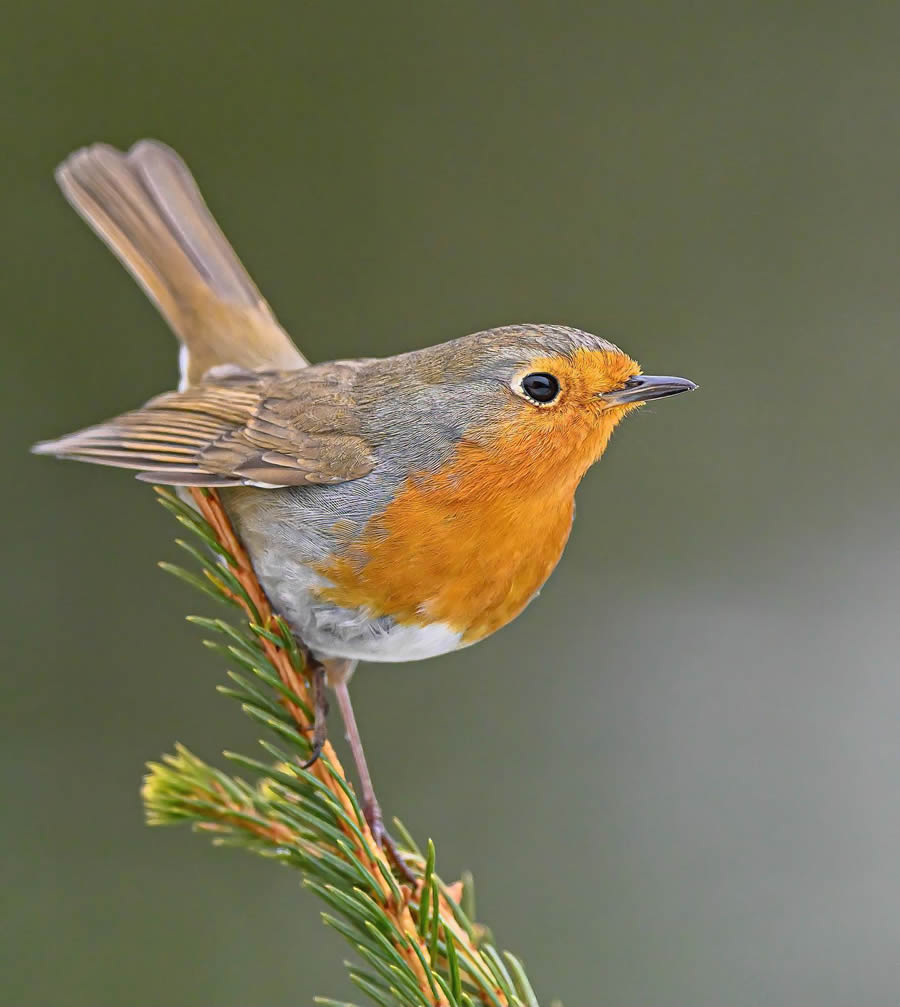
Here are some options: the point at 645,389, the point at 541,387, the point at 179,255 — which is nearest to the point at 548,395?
the point at 541,387

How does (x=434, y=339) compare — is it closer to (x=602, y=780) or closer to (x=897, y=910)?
(x=602, y=780)

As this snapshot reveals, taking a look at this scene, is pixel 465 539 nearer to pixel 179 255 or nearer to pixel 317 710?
pixel 317 710

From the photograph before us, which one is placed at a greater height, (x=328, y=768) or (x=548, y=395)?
(x=548, y=395)

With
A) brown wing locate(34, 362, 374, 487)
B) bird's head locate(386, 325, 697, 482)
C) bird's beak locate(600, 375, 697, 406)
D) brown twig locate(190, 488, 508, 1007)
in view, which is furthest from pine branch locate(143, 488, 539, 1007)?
bird's beak locate(600, 375, 697, 406)

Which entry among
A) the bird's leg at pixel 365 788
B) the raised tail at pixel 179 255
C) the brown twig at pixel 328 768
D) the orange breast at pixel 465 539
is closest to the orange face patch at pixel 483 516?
the orange breast at pixel 465 539

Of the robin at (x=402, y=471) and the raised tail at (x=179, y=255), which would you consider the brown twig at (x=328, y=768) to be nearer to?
the robin at (x=402, y=471)

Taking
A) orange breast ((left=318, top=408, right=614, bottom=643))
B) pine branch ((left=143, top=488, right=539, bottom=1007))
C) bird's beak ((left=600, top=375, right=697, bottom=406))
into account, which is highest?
bird's beak ((left=600, top=375, right=697, bottom=406))

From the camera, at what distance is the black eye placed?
212cm

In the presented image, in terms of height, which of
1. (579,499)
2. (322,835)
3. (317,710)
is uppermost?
(579,499)

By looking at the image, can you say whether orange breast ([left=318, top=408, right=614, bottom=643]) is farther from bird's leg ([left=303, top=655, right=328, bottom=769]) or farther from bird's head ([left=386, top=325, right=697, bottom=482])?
bird's leg ([left=303, top=655, right=328, bottom=769])

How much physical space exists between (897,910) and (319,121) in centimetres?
352

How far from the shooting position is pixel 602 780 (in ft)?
13.3

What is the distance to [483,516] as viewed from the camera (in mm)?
2115

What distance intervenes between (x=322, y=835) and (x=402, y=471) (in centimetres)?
68
